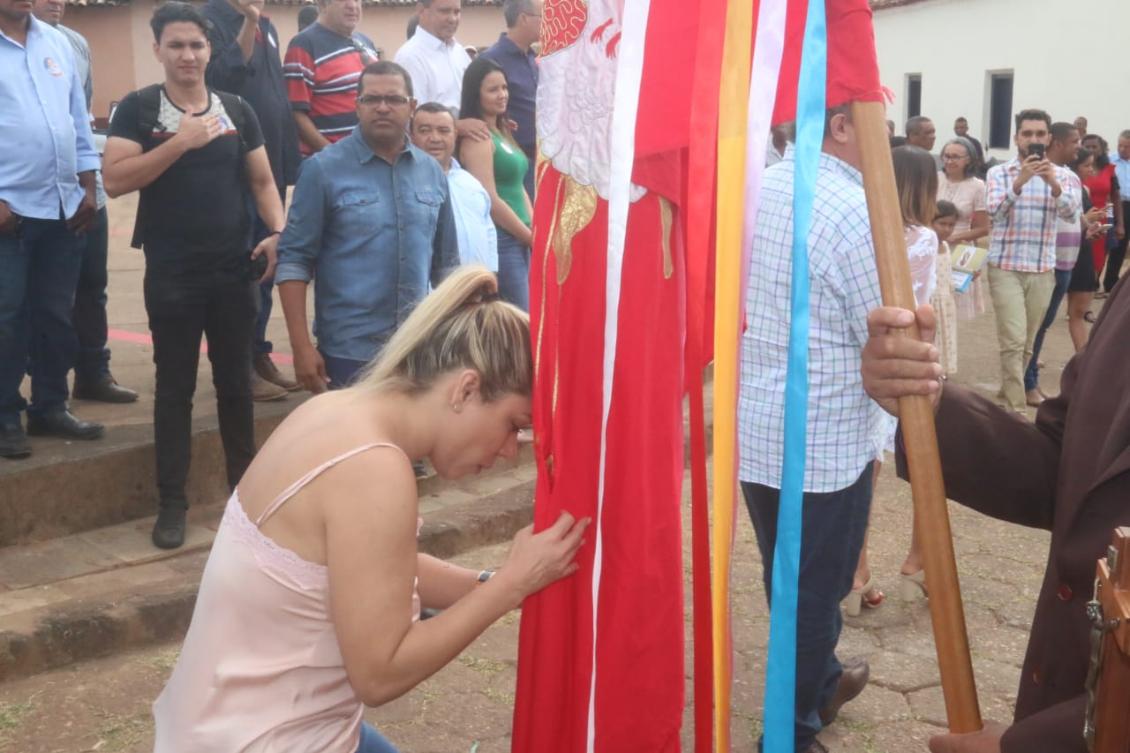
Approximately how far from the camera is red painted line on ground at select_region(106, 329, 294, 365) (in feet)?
23.1

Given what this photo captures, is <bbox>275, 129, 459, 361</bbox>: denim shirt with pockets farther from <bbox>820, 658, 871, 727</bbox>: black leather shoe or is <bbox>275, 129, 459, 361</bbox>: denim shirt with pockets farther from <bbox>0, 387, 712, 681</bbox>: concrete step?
<bbox>820, 658, 871, 727</bbox>: black leather shoe

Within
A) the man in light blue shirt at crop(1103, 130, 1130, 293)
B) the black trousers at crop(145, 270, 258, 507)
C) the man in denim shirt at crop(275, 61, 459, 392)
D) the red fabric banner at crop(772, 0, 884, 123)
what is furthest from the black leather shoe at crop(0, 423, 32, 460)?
the man in light blue shirt at crop(1103, 130, 1130, 293)

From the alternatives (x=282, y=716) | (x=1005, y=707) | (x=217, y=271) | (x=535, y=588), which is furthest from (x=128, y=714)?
(x=1005, y=707)

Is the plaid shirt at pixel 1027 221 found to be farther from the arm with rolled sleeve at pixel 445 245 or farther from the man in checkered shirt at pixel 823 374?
the man in checkered shirt at pixel 823 374

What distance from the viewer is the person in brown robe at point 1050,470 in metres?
1.72

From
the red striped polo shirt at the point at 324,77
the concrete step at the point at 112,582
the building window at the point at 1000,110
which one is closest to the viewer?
the concrete step at the point at 112,582

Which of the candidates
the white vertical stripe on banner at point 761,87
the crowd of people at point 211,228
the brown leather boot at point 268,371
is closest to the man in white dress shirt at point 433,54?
the crowd of people at point 211,228

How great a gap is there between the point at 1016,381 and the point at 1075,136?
2.25 meters

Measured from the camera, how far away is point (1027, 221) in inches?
312

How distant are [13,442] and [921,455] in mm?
3952

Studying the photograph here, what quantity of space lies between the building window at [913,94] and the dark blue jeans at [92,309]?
21.1 meters

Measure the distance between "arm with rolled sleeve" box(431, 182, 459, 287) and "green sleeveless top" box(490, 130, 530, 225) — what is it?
735mm

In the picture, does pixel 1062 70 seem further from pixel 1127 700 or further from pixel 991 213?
pixel 1127 700

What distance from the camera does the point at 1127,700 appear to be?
1451 mm
